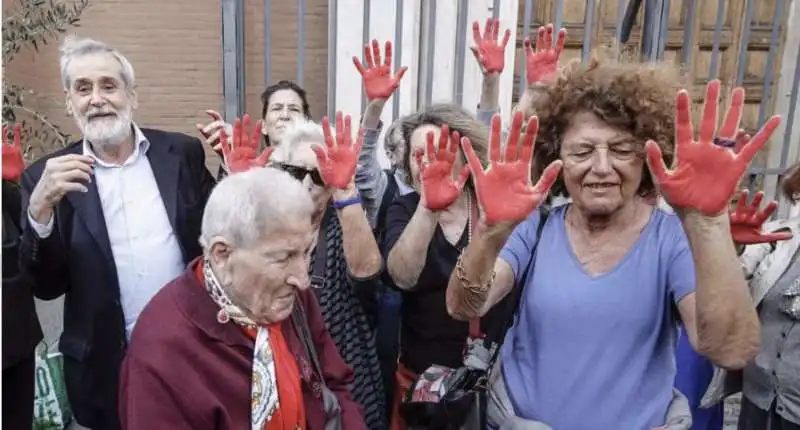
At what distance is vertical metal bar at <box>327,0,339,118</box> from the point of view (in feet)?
14.5

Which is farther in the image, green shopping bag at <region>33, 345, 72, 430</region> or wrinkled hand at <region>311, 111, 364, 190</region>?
green shopping bag at <region>33, 345, 72, 430</region>

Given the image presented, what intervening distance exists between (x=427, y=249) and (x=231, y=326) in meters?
0.78

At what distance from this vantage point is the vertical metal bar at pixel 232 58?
4197 mm

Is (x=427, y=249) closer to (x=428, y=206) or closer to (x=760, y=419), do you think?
(x=428, y=206)

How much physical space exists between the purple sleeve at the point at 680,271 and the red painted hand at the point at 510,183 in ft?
1.14

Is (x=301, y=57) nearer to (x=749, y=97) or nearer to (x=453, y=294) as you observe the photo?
(x=453, y=294)

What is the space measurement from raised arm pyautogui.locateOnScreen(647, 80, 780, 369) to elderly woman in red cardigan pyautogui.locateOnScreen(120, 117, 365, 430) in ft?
2.82

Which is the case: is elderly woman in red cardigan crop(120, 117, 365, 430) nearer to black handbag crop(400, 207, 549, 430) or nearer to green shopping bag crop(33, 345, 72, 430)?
black handbag crop(400, 207, 549, 430)

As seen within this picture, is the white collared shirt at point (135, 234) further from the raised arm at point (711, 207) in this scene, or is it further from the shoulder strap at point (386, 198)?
the raised arm at point (711, 207)

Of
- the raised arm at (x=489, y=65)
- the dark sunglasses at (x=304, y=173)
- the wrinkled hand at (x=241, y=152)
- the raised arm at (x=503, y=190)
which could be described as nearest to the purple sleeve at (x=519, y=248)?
the raised arm at (x=503, y=190)

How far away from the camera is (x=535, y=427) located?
164 cm

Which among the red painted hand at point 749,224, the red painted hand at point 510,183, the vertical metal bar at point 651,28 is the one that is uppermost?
the vertical metal bar at point 651,28

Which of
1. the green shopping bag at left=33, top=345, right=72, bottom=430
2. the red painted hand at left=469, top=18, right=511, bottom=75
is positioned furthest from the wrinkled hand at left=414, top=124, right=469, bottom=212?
the green shopping bag at left=33, top=345, right=72, bottom=430

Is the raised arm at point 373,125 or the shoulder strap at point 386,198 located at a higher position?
the raised arm at point 373,125
